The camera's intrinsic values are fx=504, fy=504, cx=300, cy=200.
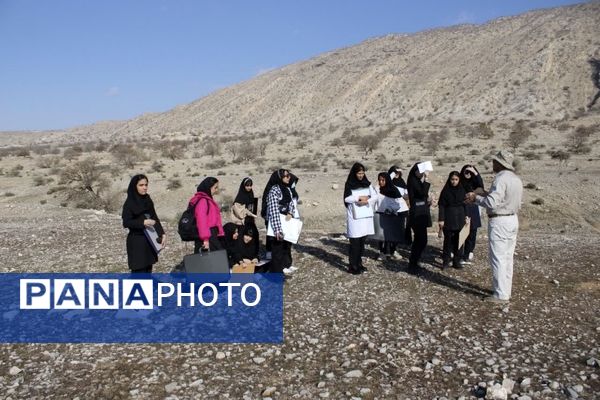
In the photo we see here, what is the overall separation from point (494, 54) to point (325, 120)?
2253 cm

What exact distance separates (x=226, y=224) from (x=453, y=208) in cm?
326

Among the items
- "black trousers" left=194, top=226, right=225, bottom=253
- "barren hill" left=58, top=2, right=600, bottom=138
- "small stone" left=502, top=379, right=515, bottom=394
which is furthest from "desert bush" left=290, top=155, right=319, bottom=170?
"barren hill" left=58, top=2, right=600, bottom=138

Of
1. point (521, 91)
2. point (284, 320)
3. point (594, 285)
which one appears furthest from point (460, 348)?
point (521, 91)

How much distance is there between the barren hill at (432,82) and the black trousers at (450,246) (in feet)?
147

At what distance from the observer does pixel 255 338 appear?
5.31 meters

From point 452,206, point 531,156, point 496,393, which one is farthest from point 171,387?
point 531,156

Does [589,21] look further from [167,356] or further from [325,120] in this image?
[167,356]

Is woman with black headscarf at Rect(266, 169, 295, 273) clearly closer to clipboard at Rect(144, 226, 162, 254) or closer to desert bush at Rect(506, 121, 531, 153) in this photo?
clipboard at Rect(144, 226, 162, 254)

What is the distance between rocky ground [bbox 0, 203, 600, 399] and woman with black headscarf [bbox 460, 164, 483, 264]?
2.01ft

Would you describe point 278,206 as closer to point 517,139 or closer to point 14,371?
point 14,371

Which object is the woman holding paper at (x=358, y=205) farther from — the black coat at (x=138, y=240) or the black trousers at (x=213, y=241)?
the black coat at (x=138, y=240)

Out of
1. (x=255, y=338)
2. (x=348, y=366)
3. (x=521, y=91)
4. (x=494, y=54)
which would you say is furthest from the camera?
(x=494, y=54)

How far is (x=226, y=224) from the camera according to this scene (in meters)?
6.84

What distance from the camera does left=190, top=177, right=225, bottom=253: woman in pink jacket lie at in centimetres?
593
